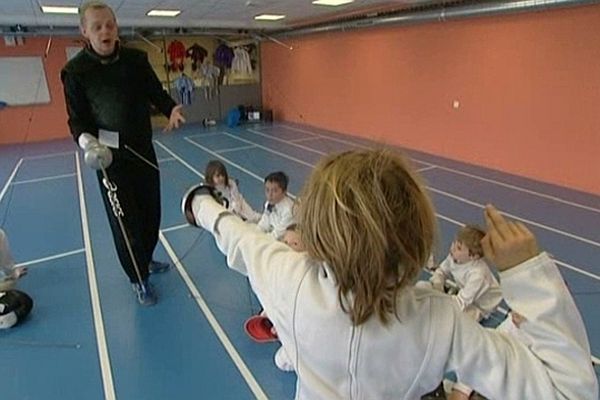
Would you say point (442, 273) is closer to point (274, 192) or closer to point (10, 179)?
point (274, 192)

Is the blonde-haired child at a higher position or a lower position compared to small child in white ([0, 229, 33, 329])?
higher

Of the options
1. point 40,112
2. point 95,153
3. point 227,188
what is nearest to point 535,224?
point 227,188

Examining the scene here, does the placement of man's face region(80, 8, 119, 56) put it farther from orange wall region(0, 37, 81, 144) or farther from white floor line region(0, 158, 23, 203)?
orange wall region(0, 37, 81, 144)

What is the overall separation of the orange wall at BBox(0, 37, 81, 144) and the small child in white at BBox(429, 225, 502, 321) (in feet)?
32.7

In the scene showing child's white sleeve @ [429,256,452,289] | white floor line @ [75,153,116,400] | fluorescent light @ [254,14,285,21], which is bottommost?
white floor line @ [75,153,116,400]

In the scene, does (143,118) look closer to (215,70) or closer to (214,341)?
(214,341)

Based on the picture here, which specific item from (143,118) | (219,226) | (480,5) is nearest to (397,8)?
(480,5)

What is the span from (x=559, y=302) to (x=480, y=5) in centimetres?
591

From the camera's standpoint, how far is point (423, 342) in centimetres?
70

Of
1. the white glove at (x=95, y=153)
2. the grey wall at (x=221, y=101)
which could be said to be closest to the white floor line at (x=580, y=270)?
the white glove at (x=95, y=153)

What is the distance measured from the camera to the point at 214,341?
2.46 m

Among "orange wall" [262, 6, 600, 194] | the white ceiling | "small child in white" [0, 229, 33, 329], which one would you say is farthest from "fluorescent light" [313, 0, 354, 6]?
"small child in white" [0, 229, 33, 329]

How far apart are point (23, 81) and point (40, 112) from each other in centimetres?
71

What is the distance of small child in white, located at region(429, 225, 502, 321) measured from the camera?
7.96ft
